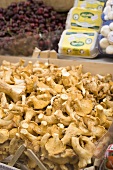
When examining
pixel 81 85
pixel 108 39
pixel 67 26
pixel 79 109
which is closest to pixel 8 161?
pixel 79 109

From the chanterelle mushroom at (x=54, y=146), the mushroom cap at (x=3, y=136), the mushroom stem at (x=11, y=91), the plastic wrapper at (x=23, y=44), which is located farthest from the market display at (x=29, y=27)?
the chanterelle mushroom at (x=54, y=146)

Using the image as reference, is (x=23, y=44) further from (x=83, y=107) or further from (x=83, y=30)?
(x=83, y=107)

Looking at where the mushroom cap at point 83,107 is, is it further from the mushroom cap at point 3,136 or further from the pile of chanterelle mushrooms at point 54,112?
the mushroom cap at point 3,136

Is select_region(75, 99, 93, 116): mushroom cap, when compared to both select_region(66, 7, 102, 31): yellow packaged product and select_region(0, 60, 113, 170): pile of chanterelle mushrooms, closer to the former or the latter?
select_region(0, 60, 113, 170): pile of chanterelle mushrooms

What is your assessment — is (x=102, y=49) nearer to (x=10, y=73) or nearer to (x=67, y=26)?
(x=67, y=26)

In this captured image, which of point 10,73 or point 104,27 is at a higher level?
point 104,27

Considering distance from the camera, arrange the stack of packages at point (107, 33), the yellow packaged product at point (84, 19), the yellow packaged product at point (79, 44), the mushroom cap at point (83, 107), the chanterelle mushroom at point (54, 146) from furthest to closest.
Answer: the yellow packaged product at point (84, 19)
the yellow packaged product at point (79, 44)
the stack of packages at point (107, 33)
the mushroom cap at point (83, 107)
the chanterelle mushroom at point (54, 146)

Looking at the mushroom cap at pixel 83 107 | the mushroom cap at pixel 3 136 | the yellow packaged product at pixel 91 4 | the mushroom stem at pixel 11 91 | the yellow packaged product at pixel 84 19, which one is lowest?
the mushroom cap at pixel 3 136
